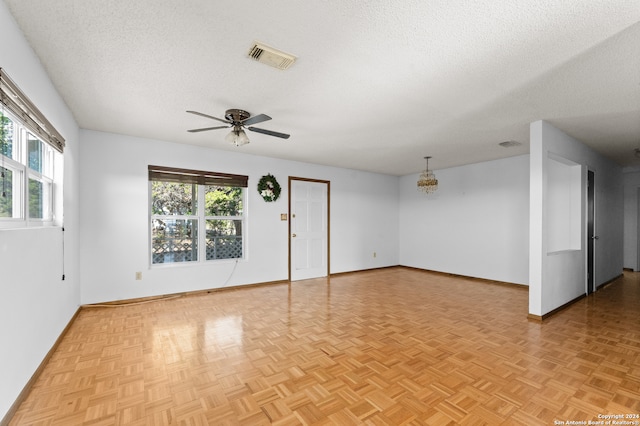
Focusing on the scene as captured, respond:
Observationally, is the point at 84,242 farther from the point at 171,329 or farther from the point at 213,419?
the point at 213,419

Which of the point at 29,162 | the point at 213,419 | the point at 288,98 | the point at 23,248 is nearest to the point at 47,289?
the point at 23,248

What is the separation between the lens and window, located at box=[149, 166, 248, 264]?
15.1ft

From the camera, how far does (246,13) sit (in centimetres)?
175

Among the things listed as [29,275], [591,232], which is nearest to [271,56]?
[29,275]

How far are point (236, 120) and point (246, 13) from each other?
1.61m

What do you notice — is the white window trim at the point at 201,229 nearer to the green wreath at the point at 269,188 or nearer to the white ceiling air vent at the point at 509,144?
the green wreath at the point at 269,188

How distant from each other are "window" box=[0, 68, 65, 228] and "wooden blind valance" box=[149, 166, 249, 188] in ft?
5.28

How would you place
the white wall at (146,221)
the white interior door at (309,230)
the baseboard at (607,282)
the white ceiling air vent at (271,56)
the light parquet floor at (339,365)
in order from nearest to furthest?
the light parquet floor at (339,365)
the white ceiling air vent at (271,56)
the white wall at (146,221)
the baseboard at (607,282)
the white interior door at (309,230)

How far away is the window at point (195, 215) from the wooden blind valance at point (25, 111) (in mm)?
1911

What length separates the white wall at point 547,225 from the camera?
3.55m

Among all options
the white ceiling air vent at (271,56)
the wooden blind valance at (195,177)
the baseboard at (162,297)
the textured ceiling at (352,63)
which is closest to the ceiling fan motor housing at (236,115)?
the textured ceiling at (352,63)

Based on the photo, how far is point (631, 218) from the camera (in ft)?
22.9

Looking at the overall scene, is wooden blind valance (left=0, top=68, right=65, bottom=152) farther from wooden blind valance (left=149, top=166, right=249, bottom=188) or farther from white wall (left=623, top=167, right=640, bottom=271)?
white wall (left=623, top=167, right=640, bottom=271)

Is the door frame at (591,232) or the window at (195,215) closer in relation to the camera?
the window at (195,215)
